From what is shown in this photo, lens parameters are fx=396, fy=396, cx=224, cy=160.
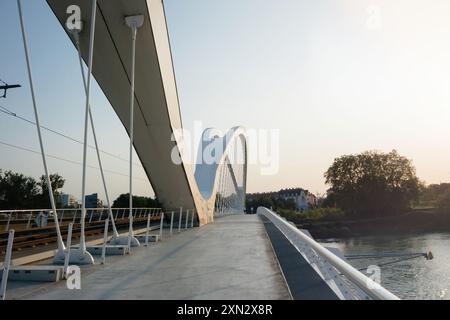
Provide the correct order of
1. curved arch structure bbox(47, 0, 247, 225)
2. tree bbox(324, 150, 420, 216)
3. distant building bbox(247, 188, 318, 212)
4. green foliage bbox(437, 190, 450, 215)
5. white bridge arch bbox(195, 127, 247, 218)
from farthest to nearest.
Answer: distant building bbox(247, 188, 318, 212), tree bbox(324, 150, 420, 216), green foliage bbox(437, 190, 450, 215), white bridge arch bbox(195, 127, 247, 218), curved arch structure bbox(47, 0, 247, 225)

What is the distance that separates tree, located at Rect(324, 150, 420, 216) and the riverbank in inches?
144

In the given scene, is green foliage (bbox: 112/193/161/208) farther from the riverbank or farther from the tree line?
the riverbank

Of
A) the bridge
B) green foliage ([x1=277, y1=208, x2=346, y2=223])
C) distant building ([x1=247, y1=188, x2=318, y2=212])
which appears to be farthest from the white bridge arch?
distant building ([x1=247, y1=188, x2=318, y2=212])

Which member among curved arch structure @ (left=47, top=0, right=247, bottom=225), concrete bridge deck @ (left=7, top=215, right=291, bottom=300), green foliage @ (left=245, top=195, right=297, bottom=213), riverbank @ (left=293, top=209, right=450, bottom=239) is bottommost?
riverbank @ (left=293, top=209, right=450, bottom=239)

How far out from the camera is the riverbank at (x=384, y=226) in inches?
2271

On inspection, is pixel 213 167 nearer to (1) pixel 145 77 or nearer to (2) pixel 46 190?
(1) pixel 145 77

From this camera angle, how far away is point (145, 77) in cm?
977

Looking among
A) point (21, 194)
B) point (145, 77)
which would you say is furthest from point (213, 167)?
point (21, 194)

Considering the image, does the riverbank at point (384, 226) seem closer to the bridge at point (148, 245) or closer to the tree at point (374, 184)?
the tree at point (374, 184)

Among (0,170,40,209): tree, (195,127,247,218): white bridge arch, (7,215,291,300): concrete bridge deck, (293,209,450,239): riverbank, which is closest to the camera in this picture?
(7,215,291,300): concrete bridge deck

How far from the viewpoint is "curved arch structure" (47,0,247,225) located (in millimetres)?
8070

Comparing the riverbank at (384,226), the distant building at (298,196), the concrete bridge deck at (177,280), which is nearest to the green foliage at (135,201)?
the riverbank at (384,226)
